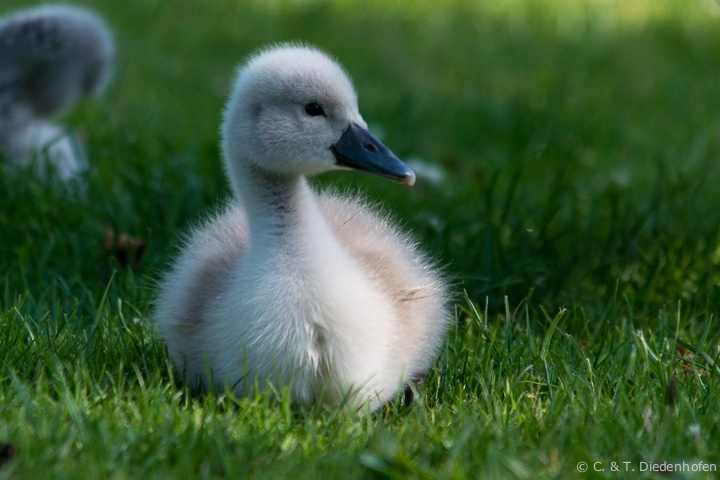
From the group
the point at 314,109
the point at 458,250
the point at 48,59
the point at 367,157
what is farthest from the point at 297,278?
the point at 48,59

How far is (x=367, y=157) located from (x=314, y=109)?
0.76 feet

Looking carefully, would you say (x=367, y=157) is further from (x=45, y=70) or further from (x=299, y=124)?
(x=45, y=70)

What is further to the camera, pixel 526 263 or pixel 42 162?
pixel 42 162

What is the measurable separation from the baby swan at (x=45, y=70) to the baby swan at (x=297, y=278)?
2.46m

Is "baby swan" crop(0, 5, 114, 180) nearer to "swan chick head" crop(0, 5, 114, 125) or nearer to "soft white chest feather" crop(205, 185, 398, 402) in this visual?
"swan chick head" crop(0, 5, 114, 125)

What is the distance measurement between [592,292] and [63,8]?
360 centimetres

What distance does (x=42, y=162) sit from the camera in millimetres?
5430

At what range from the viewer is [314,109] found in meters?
3.23

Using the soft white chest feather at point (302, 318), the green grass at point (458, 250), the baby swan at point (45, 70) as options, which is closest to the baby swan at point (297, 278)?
the soft white chest feather at point (302, 318)

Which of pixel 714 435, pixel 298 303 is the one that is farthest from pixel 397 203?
pixel 714 435

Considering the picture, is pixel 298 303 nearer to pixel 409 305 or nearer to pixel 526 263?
pixel 409 305

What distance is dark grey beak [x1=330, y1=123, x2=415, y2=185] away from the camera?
3.20 meters

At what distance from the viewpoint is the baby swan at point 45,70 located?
566 centimetres

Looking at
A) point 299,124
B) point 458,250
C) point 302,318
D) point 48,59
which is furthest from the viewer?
point 48,59
